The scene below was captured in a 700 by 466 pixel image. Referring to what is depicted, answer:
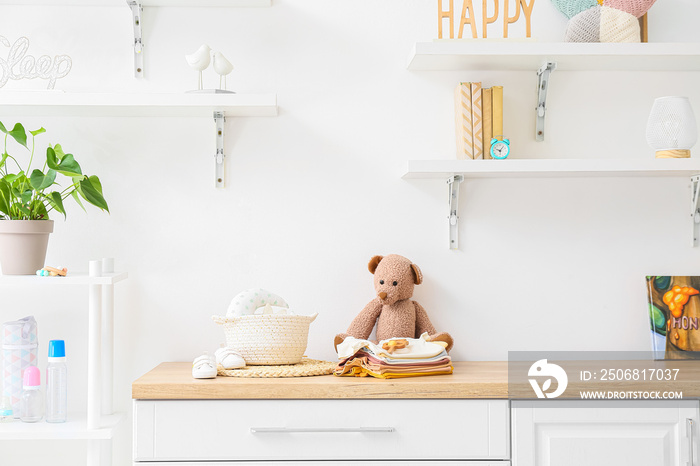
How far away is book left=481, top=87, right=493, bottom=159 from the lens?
181 cm

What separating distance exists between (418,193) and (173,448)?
943 mm

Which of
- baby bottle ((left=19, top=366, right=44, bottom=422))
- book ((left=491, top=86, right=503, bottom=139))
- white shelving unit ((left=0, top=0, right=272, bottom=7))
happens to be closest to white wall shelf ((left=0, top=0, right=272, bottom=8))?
white shelving unit ((left=0, top=0, right=272, bottom=7))

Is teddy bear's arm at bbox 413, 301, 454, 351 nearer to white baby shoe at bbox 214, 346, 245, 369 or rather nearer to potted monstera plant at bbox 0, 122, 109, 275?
white baby shoe at bbox 214, 346, 245, 369

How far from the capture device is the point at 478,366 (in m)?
1.79

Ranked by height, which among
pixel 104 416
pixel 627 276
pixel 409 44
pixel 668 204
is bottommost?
pixel 104 416

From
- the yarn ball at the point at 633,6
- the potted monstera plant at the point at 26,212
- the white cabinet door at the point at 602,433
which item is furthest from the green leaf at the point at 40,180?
the yarn ball at the point at 633,6

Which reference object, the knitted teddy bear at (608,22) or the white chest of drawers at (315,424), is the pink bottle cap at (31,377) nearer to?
the white chest of drawers at (315,424)

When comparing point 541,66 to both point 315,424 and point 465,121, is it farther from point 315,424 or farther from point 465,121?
point 315,424

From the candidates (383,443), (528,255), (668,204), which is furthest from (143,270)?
(668,204)

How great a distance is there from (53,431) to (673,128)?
1.74 m

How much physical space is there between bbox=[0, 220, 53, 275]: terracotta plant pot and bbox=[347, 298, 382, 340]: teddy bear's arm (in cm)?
83

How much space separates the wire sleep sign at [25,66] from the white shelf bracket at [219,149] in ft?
1.43

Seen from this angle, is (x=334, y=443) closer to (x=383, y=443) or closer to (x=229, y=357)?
(x=383, y=443)

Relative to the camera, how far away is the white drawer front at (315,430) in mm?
1485
